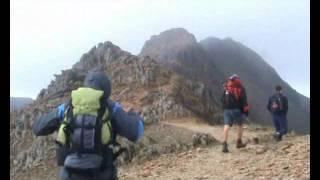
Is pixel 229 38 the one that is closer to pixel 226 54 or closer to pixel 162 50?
pixel 226 54

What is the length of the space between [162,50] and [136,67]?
678 inches

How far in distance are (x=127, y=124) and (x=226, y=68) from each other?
160 feet

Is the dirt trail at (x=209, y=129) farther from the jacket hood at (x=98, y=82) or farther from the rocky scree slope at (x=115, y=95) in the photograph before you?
the jacket hood at (x=98, y=82)

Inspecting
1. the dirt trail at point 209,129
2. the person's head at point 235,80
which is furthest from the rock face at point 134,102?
the person's head at point 235,80

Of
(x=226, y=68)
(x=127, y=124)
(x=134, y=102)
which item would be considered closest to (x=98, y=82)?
(x=127, y=124)

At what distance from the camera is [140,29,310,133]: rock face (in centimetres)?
4241

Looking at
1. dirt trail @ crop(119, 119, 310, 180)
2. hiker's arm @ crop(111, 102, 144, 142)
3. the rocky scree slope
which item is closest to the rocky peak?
the rocky scree slope

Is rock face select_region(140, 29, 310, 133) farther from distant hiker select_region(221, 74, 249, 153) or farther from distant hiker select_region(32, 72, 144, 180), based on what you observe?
distant hiker select_region(32, 72, 144, 180)

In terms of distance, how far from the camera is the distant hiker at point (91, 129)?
6500 millimetres

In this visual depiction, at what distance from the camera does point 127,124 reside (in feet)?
21.1

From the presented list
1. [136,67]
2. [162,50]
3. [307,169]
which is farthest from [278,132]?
[162,50]

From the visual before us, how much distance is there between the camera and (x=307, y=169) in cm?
1302

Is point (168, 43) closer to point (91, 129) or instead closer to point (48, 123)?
point (48, 123)

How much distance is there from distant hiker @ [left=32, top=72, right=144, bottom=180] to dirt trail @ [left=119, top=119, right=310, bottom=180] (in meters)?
6.74
